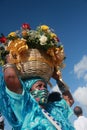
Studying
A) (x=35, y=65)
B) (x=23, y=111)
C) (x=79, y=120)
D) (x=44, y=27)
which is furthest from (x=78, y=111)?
(x=23, y=111)

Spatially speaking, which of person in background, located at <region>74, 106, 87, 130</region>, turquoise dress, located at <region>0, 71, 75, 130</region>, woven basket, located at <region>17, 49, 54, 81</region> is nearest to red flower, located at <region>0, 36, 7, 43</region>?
woven basket, located at <region>17, 49, 54, 81</region>

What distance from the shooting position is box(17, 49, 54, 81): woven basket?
4863mm

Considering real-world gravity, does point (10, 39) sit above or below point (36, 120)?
above

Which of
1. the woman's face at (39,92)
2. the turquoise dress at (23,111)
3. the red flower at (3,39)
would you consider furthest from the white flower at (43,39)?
the turquoise dress at (23,111)

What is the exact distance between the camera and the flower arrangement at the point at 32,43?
489 centimetres

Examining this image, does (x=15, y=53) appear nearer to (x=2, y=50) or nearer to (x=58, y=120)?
(x=2, y=50)

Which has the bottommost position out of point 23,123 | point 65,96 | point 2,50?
point 23,123

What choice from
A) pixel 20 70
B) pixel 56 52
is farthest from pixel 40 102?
pixel 56 52

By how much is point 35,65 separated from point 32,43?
36cm

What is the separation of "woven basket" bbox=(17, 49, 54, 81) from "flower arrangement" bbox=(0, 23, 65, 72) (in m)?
0.08

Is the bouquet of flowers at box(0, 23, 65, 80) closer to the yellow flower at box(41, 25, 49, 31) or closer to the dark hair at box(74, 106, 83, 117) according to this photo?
the yellow flower at box(41, 25, 49, 31)

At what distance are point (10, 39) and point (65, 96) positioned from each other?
1205 millimetres

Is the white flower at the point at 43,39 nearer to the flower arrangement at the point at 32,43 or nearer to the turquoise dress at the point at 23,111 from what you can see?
the flower arrangement at the point at 32,43

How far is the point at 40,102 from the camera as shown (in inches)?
183
